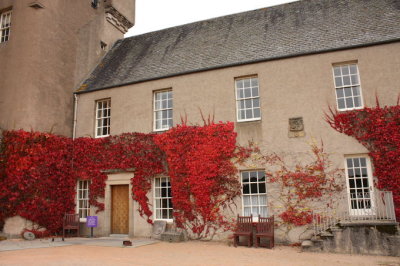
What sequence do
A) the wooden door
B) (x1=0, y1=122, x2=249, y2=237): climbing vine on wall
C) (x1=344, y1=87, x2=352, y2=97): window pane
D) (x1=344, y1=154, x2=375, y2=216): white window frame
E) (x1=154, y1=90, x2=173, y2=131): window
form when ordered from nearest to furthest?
(x1=344, y1=154, x2=375, y2=216): white window frame < (x1=344, y1=87, x2=352, y2=97): window pane < (x1=0, y1=122, x2=249, y2=237): climbing vine on wall < the wooden door < (x1=154, y1=90, x2=173, y2=131): window

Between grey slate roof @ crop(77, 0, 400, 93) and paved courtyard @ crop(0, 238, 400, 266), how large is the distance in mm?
7027

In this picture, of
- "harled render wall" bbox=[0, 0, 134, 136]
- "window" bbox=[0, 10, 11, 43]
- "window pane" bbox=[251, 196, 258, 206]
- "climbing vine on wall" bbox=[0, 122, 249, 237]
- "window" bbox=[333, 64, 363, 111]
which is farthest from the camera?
"window" bbox=[0, 10, 11, 43]

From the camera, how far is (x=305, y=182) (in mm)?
11305

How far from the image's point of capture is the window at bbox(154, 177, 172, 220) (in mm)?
13227

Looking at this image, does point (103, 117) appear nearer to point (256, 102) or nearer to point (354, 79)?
point (256, 102)

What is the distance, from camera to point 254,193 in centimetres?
1208

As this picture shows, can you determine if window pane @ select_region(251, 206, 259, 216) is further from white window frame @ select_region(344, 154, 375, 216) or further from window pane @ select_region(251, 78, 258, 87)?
window pane @ select_region(251, 78, 258, 87)

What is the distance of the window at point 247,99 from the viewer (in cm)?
1277

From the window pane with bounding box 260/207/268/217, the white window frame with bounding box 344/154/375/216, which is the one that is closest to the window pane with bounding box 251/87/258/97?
the white window frame with bounding box 344/154/375/216

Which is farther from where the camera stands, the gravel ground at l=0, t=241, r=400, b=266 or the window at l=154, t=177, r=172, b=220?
the window at l=154, t=177, r=172, b=220

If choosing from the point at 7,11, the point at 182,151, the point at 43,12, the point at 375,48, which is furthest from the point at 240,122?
the point at 7,11

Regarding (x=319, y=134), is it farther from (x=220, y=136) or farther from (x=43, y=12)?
(x=43, y=12)

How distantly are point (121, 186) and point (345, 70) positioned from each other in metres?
9.97

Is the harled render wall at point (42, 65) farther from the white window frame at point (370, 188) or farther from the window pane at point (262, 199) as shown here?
the white window frame at point (370, 188)
